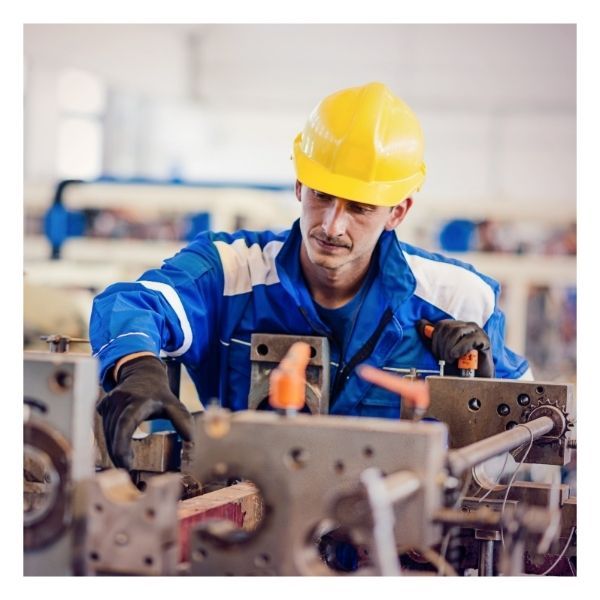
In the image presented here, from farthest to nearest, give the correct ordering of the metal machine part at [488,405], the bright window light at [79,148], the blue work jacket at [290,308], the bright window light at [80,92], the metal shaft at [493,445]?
1. the bright window light at [79,148]
2. the bright window light at [80,92]
3. the blue work jacket at [290,308]
4. the metal machine part at [488,405]
5. the metal shaft at [493,445]

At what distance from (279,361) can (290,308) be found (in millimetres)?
324

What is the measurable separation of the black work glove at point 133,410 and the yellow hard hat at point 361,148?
66 cm

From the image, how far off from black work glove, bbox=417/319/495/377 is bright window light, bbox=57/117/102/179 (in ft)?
25.0

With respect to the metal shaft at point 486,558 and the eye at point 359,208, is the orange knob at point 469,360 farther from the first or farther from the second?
the metal shaft at point 486,558

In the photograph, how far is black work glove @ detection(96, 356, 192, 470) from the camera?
4.98ft

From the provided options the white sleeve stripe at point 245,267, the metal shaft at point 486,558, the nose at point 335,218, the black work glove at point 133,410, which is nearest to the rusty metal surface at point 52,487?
the black work glove at point 133,410

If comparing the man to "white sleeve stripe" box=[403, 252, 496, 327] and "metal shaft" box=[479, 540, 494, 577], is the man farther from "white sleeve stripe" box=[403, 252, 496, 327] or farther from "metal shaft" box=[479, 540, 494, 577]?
"metal shaft" box=[479, 540, 494, 577]

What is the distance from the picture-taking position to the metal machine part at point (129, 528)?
1.22 meters

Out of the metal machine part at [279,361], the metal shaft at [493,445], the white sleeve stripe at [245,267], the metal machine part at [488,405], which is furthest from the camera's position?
the white sleeve stripe at [245,267]

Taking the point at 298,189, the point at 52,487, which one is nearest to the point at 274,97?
the point at 298,189

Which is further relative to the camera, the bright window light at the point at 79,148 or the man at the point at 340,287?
the bright window light at the point at 79,148

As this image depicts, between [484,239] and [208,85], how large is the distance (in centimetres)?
626

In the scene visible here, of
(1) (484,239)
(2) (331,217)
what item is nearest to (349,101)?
(2) (331,217)

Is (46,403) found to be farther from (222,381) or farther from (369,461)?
(222,381)
